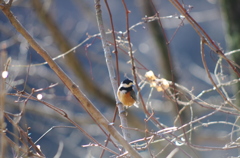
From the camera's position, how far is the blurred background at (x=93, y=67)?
4.66m

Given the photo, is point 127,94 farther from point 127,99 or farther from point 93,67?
point 93,67

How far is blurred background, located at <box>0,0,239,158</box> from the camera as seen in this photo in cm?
466

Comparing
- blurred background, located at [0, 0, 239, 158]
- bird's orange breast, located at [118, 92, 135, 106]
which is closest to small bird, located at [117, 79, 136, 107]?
bird's orange breast, located at [118, 92, 135, 106]

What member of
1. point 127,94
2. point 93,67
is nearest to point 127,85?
point 127,94

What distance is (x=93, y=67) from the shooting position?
6.98m

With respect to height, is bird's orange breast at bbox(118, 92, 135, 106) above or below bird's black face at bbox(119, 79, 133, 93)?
below

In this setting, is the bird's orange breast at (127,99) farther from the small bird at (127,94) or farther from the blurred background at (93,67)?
the blurred background at (93,67)

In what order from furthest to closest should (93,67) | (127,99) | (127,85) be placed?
(93,67) → (127,85) → (127,99)

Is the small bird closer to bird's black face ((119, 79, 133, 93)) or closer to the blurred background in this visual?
bird's black face ((119, 79, 133, 93))

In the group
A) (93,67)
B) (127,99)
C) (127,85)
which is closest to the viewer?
(127,99)

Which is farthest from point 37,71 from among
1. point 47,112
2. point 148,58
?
point 148,58

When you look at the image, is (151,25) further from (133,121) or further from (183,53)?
(183,53)

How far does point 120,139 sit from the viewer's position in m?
1.28

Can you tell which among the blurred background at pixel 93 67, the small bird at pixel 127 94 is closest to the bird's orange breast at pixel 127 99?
the small bird at pixel 127 94
